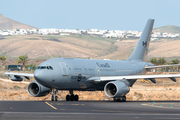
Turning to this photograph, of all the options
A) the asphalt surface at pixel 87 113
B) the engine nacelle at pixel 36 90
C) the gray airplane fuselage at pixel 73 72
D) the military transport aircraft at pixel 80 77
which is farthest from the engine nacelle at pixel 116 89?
the asphalt surface at pixel 87 113

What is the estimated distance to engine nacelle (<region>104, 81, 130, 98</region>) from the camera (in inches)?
1411

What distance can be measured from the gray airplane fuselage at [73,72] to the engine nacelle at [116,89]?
244 centimetres

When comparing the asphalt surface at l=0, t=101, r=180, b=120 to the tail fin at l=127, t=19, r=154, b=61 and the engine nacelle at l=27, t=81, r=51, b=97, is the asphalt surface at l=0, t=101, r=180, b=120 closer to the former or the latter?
the engine nacelle at l=27, t=81, r=51, b=97

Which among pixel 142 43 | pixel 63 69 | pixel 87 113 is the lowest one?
pixel 87 113

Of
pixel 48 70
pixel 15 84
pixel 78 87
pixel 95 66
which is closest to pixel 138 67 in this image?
pixel 95 66

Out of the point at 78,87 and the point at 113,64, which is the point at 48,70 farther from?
the point at 113,64

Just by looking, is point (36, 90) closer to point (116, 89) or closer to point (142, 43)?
point (116, 89)

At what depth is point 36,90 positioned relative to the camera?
39.0 meters

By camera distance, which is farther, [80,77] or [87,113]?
[80,77]

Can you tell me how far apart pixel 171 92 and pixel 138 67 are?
997 cm

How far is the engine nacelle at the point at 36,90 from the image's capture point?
123ft

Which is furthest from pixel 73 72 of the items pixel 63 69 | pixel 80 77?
pixel 63 69

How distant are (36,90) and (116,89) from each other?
9.28 m

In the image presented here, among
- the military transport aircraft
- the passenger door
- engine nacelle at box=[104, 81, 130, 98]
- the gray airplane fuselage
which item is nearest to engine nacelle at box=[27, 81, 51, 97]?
the military transport aircraft
